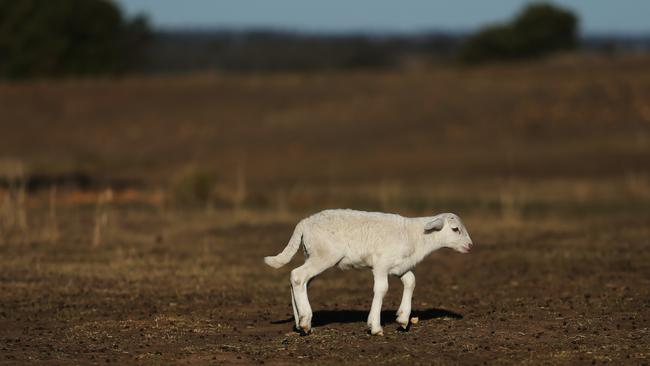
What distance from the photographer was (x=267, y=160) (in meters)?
53.8

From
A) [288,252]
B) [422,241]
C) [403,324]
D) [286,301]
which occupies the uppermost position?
[422,241]

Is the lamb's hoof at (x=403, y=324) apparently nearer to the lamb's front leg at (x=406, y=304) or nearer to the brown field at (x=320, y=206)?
the lamb's front leg at (x=406, y=304)

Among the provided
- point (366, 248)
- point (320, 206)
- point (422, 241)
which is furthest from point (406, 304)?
point (320, 206)

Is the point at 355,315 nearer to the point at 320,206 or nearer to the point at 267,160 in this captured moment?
the point at 320,206

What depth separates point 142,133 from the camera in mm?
62875

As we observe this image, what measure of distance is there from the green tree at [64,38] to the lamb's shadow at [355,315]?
Result: 223 ft

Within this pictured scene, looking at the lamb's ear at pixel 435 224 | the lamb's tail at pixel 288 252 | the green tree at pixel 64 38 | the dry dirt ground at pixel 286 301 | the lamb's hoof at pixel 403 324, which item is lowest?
the dry dirt ground at pixel 286 301

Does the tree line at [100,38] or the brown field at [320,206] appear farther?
the tree line at [100,38]

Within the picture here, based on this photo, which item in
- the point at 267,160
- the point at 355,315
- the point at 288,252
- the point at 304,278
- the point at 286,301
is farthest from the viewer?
the point at 267,160

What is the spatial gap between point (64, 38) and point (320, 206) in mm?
52773

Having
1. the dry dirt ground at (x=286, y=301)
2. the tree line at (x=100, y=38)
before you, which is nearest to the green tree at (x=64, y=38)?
the tree line at (x=100, y=38)

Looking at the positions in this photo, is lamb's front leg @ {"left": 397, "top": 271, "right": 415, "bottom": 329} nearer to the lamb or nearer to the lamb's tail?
the lamb

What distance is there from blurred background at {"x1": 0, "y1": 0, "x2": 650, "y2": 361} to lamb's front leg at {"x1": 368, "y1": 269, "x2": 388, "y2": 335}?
2.67 meters

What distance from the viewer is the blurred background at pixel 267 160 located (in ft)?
74.6
